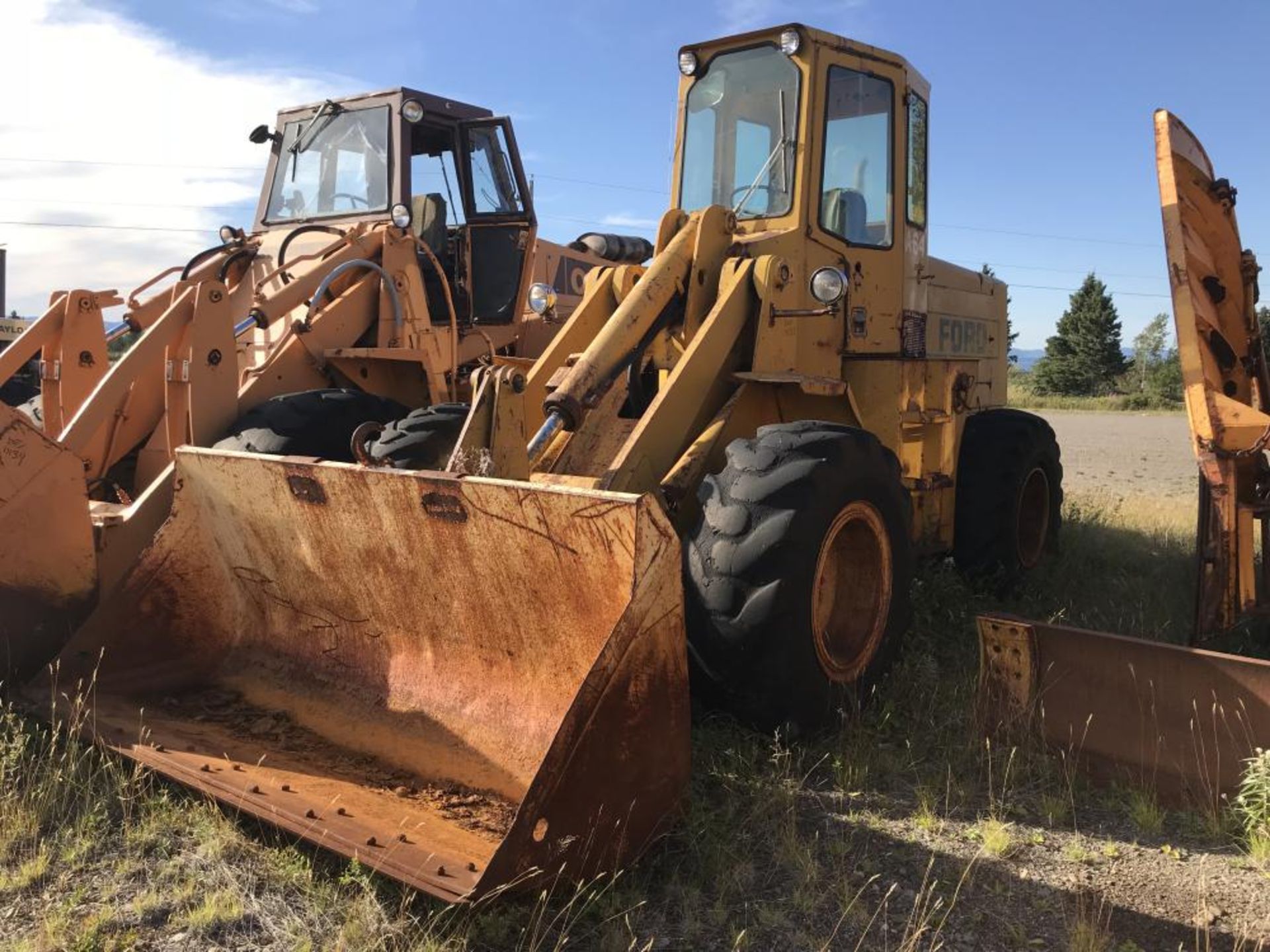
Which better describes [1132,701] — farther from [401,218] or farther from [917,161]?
[401,218]

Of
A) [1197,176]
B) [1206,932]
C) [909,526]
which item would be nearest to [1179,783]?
[1206,932]

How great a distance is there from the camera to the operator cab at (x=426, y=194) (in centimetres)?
806

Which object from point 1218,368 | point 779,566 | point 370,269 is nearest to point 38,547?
point 779,566

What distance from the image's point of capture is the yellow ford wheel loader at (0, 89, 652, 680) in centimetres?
450

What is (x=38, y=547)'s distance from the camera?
14.5 ft

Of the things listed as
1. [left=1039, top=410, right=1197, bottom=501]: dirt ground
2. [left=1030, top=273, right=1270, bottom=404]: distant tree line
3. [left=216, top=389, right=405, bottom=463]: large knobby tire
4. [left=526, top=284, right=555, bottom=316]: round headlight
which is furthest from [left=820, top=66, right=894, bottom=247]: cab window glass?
[left=1030, top=273, right=1270, bottom=404]: distant tree line

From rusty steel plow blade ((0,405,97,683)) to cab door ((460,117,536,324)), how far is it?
Result: 14.6 ft

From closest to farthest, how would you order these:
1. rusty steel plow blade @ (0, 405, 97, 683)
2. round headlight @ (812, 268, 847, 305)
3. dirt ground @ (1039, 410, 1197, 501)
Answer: rusty steel plow blade @ (0, 405, 97, 683) → round headlight @ (812, 268, 847, 305) → dirt ground @ (1039, 410, 1197, 501)

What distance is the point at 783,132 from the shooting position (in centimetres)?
551

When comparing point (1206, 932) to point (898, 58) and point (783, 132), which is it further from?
point (898, 58)

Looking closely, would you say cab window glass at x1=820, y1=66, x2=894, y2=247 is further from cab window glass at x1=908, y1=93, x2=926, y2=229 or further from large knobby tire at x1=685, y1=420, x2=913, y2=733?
large knobby tire at x1=685, y1=420, x2=913, y2=733

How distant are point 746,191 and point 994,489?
2.50 metres

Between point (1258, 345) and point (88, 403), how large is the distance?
5.75m

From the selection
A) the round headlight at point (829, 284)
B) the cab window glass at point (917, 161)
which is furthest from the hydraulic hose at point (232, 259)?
the cab window glass at point (917, 161)
